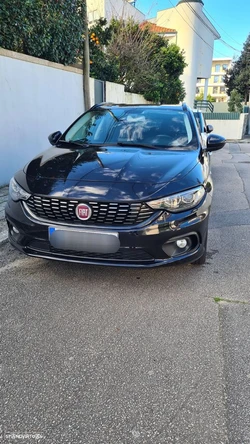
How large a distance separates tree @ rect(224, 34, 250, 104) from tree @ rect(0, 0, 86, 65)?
23.8 metres

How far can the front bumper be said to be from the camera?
8.46 ft

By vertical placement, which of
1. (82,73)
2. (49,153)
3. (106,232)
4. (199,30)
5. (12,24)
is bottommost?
(106,232)

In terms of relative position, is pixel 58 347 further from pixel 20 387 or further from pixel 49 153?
pixel 49 153

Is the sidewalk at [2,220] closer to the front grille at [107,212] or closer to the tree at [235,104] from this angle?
the front grille at [107,212]

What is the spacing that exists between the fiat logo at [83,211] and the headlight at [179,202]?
48 centimetres

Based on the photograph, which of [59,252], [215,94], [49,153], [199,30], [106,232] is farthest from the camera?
[215,94]

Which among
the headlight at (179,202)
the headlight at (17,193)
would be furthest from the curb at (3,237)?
the headlight at (179,202)

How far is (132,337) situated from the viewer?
2.36 m

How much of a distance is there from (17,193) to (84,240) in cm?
82

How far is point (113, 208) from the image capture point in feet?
8.40

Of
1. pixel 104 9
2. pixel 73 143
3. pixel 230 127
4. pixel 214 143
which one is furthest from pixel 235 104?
pixel 73 143

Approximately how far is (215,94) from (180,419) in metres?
92.0

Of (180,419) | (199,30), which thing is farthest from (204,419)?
(199,30)

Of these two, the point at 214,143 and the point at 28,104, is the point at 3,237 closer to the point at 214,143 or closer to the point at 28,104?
the point at 214,143
